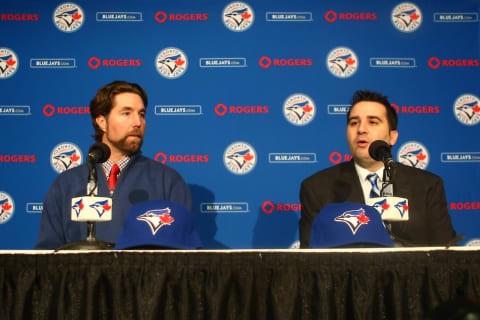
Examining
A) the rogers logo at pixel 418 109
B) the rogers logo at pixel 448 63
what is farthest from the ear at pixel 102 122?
the rogers logo at pixel 448 63

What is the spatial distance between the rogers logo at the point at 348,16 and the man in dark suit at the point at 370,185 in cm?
99

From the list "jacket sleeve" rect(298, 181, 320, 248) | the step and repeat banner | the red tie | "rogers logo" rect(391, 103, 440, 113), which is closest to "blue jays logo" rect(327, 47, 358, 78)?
the step and repeat banner

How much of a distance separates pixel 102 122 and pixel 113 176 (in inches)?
14.8

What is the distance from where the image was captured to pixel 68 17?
327cm

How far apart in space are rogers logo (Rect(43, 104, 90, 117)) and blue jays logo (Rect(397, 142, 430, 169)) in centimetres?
222

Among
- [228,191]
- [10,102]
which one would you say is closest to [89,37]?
[10,102]

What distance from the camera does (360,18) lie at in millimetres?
3266

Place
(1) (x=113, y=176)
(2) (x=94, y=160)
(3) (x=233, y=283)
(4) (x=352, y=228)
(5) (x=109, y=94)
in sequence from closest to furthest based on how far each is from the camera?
(3) (x=233, y=283), (4) (x=352, y=228), (2) (x=94, y=160), (1) (x=113, y=176), (5) (x=109, y=94)

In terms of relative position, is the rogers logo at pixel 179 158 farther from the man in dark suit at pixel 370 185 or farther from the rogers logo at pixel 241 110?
the man in dark suit at pixel 370 185

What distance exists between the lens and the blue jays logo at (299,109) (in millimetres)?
3205

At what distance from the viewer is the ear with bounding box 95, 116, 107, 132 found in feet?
8.11

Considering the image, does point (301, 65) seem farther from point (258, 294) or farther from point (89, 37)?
point (258, 294)

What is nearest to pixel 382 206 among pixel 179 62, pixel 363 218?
pixel 363 218

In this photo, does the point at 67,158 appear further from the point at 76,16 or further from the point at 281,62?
the point at 281,62
